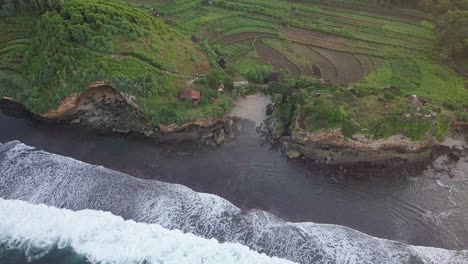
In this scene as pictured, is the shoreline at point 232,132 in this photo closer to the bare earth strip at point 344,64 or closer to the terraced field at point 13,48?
the terraced field at point 13,48

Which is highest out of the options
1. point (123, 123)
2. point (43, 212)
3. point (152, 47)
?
point (152, 47)

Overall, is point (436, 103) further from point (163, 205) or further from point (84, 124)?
point (84, 124)

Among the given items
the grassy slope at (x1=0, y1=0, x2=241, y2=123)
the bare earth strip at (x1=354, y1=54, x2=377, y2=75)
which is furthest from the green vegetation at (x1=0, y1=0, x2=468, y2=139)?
the bare earth strip at (x1=354, y1=54, x2=377, y2=75)

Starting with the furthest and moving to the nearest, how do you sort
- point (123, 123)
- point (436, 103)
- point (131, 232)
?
point (436, 103) → point (123, 123) → point (131, 232)

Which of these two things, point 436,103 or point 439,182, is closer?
point 439,182

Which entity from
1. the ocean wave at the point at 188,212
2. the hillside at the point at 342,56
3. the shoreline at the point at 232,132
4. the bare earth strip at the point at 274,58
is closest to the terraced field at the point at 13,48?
the shoreline at the point at 232,132

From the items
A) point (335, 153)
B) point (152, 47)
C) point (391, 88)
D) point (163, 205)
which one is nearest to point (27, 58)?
point (152, 47)
